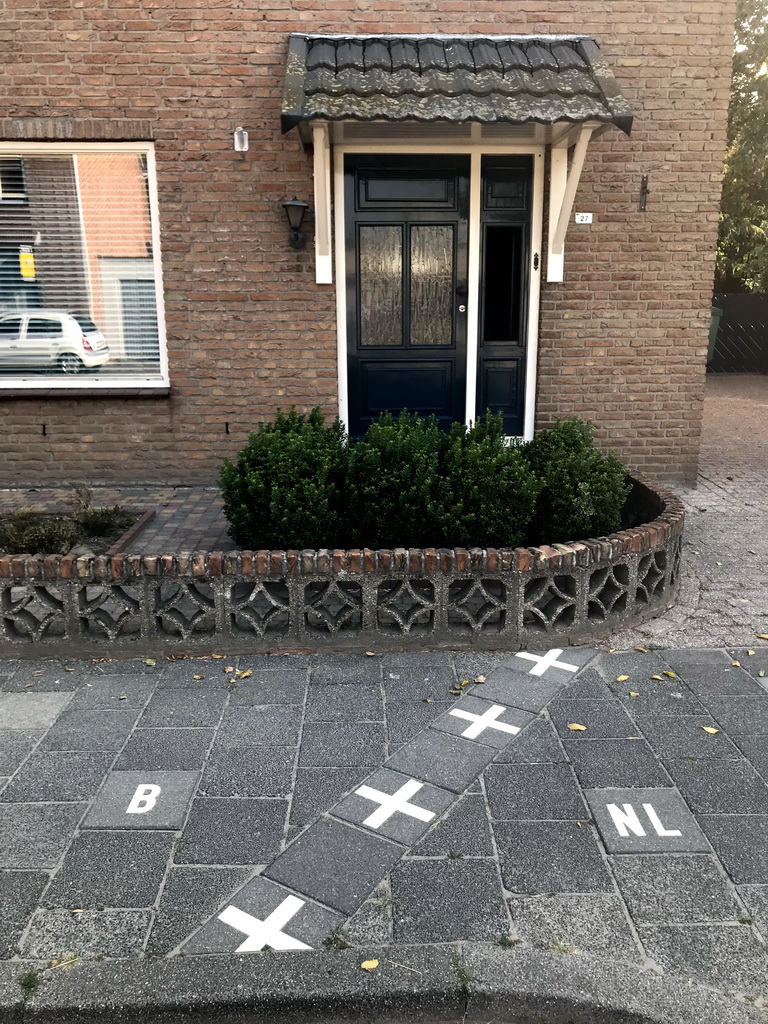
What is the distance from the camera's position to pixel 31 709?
13.4 feet

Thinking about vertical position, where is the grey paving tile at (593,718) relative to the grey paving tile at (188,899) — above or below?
above

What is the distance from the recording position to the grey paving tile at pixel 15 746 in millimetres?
3609

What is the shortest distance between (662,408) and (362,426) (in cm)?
306

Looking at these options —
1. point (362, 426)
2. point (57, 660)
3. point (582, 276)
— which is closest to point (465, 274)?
point (582, 276)

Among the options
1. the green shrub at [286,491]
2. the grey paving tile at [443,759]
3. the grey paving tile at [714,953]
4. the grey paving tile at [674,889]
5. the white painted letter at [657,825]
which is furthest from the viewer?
the green shrub at [286,491]

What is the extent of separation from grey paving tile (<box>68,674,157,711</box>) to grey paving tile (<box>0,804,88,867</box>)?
0.83 meters

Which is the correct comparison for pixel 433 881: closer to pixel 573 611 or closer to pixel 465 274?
pixel 573 611

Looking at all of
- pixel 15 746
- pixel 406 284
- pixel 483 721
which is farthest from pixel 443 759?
pixel 406 284

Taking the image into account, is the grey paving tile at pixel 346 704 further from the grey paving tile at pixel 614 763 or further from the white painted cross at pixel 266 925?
the white painted cross at pixel 266 925

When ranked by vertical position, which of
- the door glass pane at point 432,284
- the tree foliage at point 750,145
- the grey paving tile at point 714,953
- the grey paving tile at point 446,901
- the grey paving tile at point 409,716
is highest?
the tree foliage at point 750,145

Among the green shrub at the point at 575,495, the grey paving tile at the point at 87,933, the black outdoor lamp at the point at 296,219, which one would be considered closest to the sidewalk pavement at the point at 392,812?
the grey paving tile at the point at 87,933

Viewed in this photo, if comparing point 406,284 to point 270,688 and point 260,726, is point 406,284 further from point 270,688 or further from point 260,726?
point 260,726

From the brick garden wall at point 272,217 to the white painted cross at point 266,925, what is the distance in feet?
19.1

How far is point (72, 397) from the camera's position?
7973 mm
